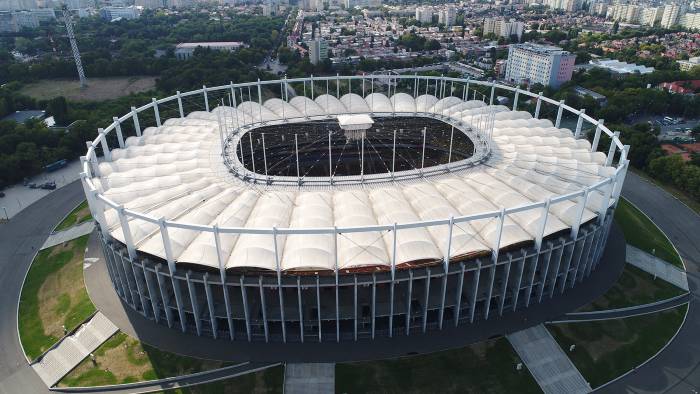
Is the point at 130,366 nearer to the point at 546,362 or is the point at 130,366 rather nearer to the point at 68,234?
the point at 68,234

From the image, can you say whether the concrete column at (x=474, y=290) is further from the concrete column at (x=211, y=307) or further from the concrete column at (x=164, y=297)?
the concrete column at (x=164, y=297)

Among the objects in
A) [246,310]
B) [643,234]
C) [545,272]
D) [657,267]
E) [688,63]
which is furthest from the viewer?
[688,63]

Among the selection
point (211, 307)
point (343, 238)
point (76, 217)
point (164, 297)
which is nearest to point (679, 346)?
point (343, 238)

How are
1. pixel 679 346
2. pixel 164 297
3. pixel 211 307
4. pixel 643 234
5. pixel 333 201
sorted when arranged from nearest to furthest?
pixel 211 307, pixel 164 297, pixel 679 346, pixel 333 201, pixel 643 234

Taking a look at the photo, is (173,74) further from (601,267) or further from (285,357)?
(601,267)

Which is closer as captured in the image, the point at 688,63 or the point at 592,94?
the point at 592,94

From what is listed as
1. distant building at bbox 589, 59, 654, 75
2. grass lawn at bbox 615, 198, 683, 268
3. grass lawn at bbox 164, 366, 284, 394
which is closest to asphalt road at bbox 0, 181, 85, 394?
grass lawn at bbox 164, 366, 284, 394

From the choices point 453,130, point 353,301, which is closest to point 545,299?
point 353,301
